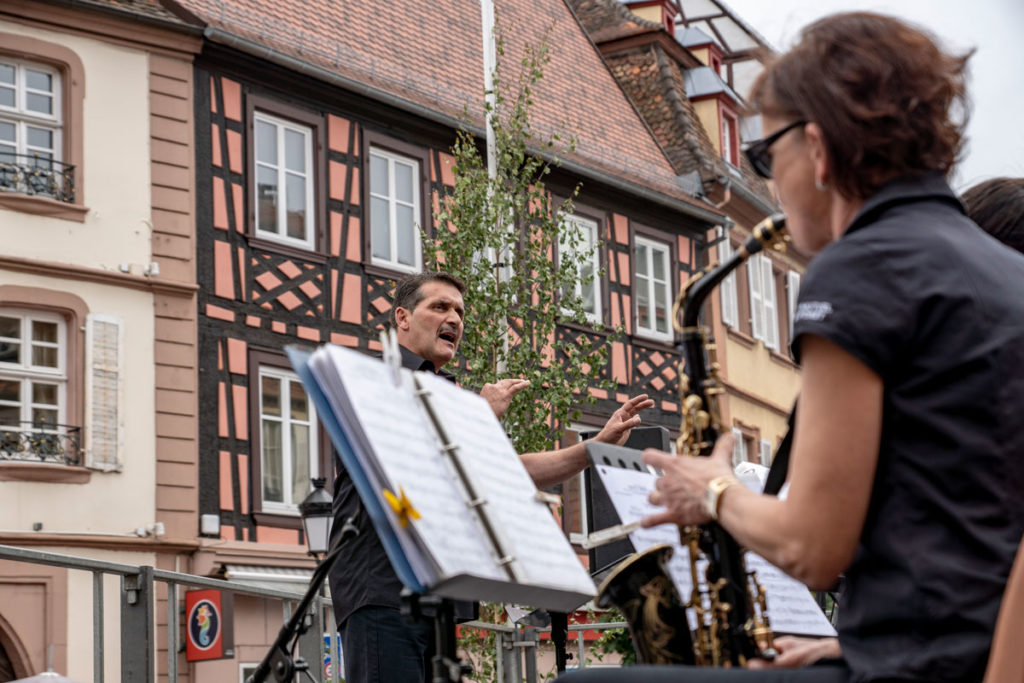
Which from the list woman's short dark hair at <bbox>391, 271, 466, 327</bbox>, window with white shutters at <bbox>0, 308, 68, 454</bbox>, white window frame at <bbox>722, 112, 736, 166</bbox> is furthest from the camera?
white window frame at <bbox>722, 112, 736, 166</bbox>

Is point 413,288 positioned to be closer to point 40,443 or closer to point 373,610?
point 373,610

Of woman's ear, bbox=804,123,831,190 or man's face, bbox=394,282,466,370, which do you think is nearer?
woman's ear, bbox=804,123,831,190

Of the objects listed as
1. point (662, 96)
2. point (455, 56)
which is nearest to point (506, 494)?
point (455, 56)

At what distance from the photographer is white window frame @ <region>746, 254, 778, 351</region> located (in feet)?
90.2

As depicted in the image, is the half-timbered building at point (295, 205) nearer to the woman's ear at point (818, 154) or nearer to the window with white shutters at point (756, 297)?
the window with white shutters at point (756, 297)

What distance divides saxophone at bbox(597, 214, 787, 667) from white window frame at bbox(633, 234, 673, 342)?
21.0 m

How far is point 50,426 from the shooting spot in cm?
1605

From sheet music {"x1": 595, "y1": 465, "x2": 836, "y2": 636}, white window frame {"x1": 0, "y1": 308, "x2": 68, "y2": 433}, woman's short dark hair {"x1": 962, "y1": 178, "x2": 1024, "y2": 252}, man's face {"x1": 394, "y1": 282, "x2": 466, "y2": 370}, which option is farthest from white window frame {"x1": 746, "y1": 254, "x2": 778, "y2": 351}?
sheet music {"x1": 595, "y1": 465, "x2": 836, "y2": 636}

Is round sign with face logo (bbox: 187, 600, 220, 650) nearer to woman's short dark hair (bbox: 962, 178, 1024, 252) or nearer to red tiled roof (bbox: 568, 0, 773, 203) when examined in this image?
red tiled roof (bbox: 568, 0, 773, 203)

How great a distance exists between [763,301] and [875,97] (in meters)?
26.1

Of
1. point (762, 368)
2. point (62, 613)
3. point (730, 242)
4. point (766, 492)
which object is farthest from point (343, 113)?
point (766, 492)

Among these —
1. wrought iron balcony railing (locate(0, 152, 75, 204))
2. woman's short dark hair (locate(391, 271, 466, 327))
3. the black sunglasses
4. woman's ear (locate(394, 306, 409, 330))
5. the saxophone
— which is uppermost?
wrought iron balcony railing (locate(0, 152, 75, 204))

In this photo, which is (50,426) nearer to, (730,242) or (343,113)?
(343,113)

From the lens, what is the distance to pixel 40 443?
1591 centimetres
